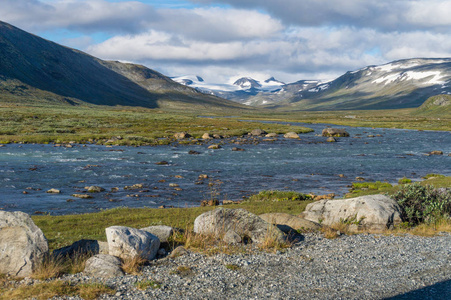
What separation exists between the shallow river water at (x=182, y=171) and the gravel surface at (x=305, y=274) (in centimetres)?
1116

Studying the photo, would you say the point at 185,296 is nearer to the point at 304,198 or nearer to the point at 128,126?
the point at 304,198

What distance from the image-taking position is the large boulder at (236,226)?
49.0 ft

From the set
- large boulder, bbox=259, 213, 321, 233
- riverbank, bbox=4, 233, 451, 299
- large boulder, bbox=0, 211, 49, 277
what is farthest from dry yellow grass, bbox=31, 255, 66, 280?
large boulder, bbox=259, 213, 321, 233

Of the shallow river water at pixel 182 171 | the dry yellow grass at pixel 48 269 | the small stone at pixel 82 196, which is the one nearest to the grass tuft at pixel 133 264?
the dry yellow grass at pixel 48 269

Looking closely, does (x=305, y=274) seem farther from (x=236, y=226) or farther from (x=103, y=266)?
(x=103, y=266)

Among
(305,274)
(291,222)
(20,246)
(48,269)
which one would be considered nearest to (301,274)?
(305,274)

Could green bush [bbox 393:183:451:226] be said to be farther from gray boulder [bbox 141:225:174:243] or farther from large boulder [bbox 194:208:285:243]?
gray boulder [bbox 141:225:174:243]

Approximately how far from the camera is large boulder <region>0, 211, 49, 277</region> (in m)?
11.4

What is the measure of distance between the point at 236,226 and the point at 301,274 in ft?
12.8

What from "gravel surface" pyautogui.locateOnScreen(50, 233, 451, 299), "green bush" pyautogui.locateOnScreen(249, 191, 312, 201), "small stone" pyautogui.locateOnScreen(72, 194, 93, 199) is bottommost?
"green bush" pyautogui.locateOnScreen(249, 191, 312, 201)

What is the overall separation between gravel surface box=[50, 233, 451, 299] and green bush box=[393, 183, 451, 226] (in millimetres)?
3633

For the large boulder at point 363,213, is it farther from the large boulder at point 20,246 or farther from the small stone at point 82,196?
the small stone at point 82,196

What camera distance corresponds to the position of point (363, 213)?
17.7 meters

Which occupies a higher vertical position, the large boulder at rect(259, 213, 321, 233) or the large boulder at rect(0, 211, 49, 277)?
the large boulder at rect(0, 211, 49, 277)
